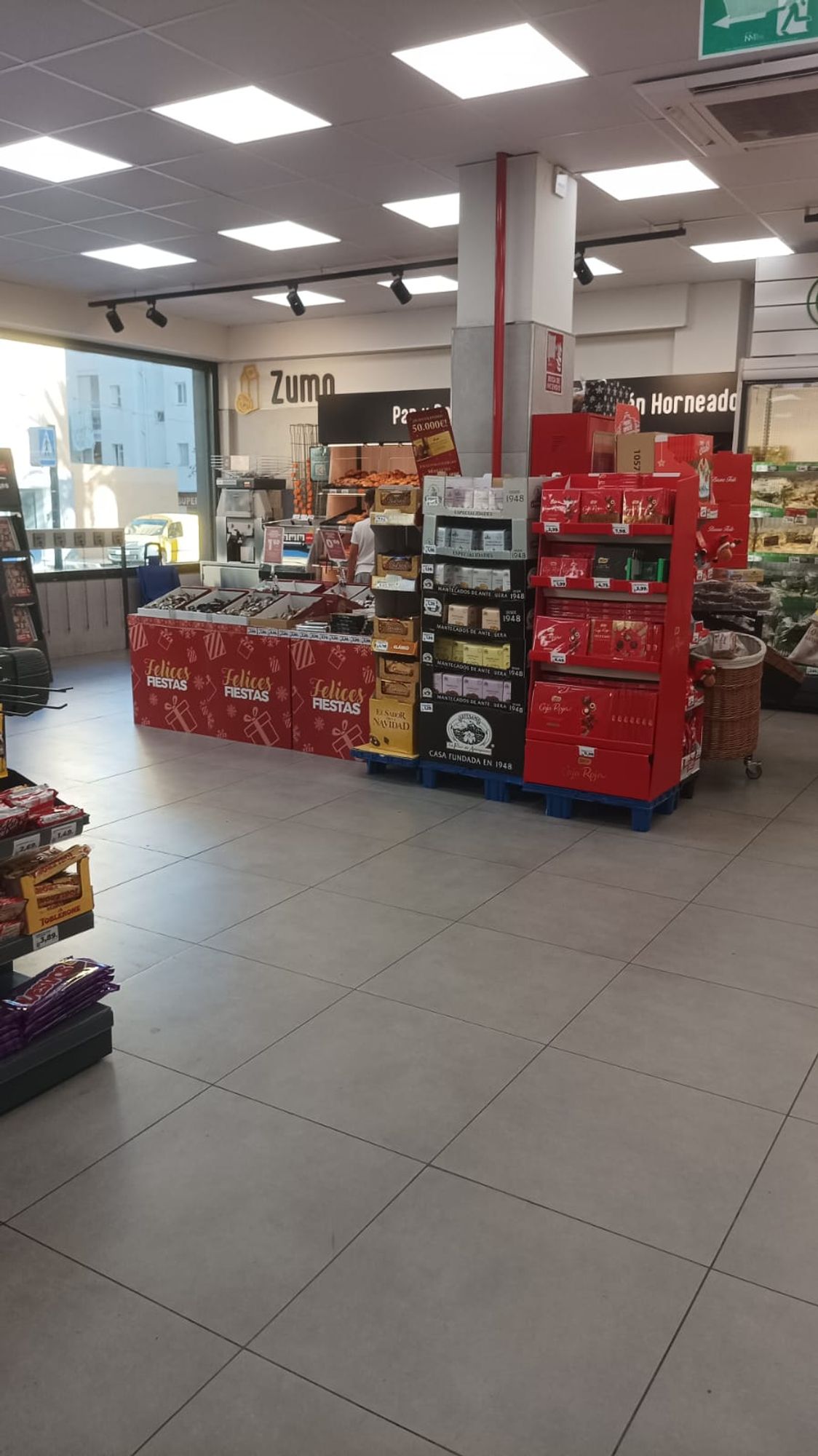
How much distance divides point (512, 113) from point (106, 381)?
7349 millimetres

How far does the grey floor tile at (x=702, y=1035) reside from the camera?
3076 millimetres

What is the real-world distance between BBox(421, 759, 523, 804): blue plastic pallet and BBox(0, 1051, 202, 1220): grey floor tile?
10.0 ft

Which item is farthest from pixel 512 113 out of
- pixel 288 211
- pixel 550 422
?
pixel 288 211

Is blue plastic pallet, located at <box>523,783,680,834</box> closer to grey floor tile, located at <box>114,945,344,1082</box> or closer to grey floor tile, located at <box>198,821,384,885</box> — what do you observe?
grey floor tile, located at <box>198,821,384,885</box>

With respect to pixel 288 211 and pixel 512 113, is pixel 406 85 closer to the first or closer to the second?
pixel 512 113

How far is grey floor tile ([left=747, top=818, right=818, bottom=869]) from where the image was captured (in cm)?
499

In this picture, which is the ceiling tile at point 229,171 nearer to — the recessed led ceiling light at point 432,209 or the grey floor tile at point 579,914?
the recessed led ceiling light at point 432,209

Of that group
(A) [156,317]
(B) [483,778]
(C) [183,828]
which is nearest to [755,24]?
(B) [483,778]

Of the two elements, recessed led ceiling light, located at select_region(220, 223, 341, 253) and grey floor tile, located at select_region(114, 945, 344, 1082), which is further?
recessed led ceiling light, located at select_region(220, 223, 341, 253)

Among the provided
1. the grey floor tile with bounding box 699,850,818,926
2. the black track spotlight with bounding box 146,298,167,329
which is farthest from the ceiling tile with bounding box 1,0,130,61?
the black track spotlight with bounding box 146,298,167,329

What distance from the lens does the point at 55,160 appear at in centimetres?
646

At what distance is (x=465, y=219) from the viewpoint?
6.45 meters

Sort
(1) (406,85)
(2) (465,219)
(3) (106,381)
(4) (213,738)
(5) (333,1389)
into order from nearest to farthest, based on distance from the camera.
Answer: (5) (333,1389)
(1) (406,85)
(2) (465,219)
(4) (213,738)
(3) (106,381)

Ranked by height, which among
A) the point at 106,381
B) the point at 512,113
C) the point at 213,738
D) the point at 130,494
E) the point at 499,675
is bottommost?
the point at 213,738
